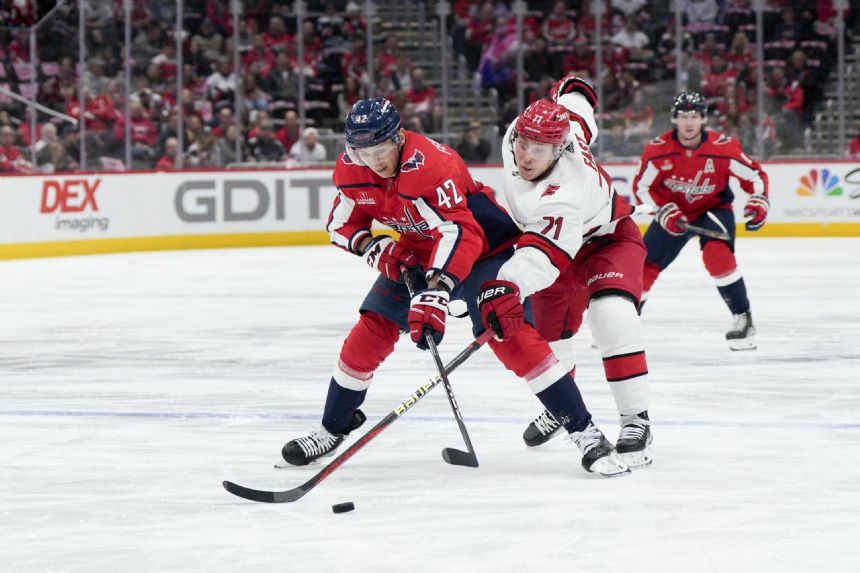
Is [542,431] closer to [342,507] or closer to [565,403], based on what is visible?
[565,403]

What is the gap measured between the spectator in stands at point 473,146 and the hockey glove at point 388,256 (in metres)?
8.31

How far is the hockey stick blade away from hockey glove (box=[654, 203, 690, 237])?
267cm

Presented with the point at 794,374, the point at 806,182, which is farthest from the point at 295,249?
the point at 794,374

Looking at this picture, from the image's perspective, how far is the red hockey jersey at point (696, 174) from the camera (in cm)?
625

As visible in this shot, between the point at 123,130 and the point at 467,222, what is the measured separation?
8.43 meters

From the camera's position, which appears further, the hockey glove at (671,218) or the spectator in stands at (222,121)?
the spectator in stands at (222,121)

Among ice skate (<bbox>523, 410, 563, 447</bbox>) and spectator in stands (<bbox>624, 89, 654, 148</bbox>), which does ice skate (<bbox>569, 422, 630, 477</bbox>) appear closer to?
ice skate (<bbox>523, 410, 563, 447</bbox>)

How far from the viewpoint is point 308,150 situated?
38.3 ft

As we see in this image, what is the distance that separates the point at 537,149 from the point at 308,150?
8.41 m

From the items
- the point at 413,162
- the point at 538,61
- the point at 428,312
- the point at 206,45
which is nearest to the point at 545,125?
the point at 413,162

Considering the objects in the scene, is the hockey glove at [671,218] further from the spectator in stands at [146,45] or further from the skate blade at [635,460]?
the spectator in stands at [146,45]

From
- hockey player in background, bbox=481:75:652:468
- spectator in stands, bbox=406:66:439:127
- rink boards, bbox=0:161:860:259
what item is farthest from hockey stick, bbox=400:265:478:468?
spectator in stands, bbox=406:66:439:127

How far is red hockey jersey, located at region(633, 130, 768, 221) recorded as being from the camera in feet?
20.5

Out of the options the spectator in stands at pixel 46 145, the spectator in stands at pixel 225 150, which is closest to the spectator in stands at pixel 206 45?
the spectator in stands at pixel 225 150
